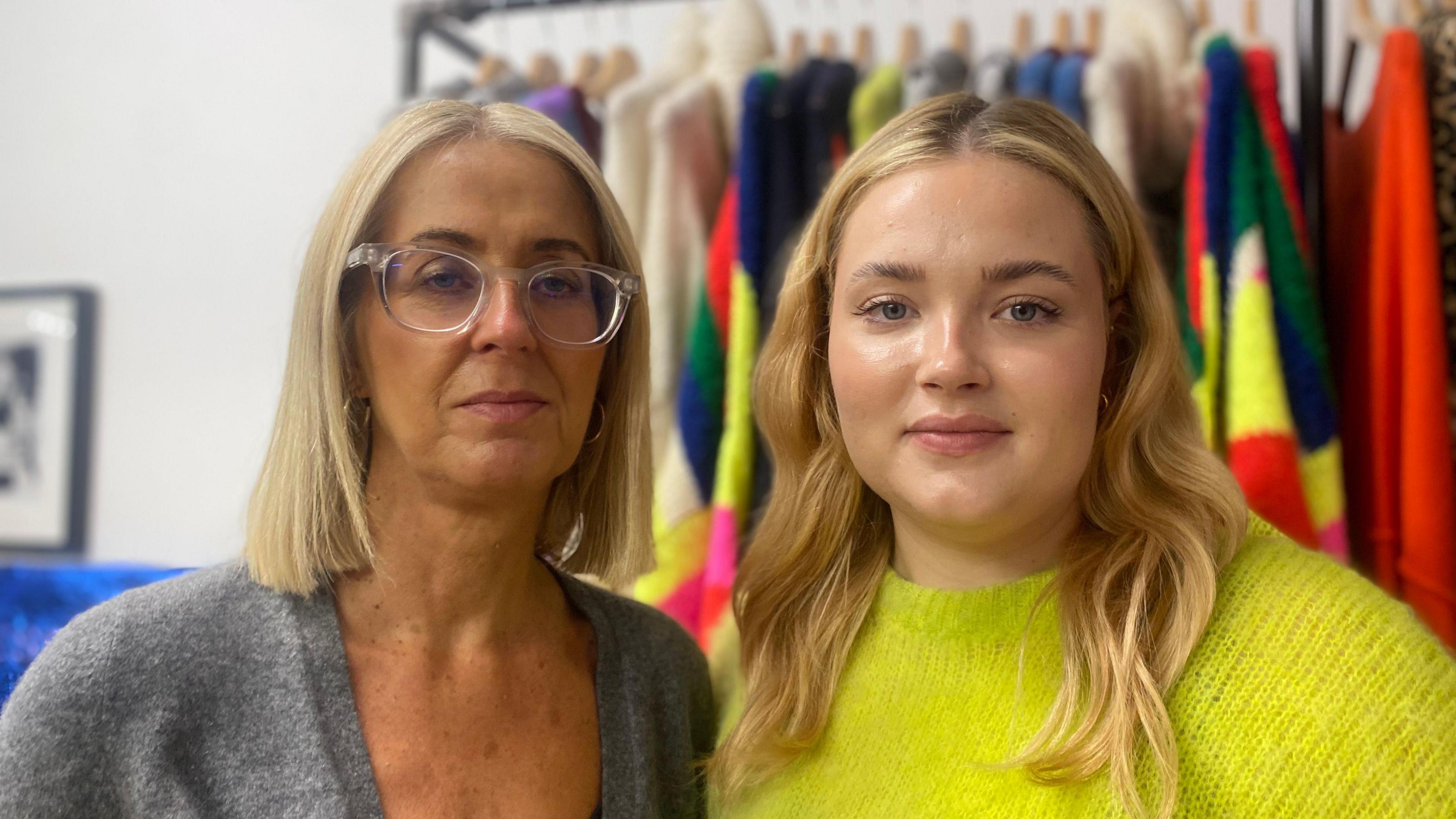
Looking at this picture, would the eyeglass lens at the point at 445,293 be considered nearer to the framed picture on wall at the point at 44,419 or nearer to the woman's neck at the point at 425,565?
the woman's neck at the point at 425,565

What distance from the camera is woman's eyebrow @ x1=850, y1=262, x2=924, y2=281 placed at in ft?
3.22

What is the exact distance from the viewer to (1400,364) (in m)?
1.36

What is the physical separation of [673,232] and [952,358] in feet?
2.51

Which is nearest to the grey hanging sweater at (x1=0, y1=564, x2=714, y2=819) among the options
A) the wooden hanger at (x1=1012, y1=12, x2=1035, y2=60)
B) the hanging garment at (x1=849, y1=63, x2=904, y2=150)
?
the hanging garment at (x1=849, y1=63, x2=904, y2=150)

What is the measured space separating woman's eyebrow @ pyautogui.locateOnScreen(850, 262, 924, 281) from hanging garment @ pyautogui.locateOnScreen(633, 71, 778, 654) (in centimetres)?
49

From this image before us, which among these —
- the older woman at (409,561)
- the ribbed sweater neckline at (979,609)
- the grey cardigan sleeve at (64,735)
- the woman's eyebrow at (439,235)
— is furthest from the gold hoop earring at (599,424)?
the grey cardigan sleeve at (64,735)

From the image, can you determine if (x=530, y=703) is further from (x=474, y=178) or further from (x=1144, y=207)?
(x=1144, y=207)

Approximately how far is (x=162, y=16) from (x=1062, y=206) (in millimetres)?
2519

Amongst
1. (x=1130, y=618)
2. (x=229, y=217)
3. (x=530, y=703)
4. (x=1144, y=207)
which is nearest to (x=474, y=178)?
(x=530, y=703)

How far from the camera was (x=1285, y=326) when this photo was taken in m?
1.36

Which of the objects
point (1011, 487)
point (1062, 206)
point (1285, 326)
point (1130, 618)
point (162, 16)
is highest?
point (162, 16)

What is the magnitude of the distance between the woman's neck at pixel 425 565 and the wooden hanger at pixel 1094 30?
1.24 m

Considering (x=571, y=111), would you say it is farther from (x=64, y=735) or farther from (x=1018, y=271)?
(x=64, y=735)

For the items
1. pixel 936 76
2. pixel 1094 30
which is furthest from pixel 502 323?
pixel 1094 30
